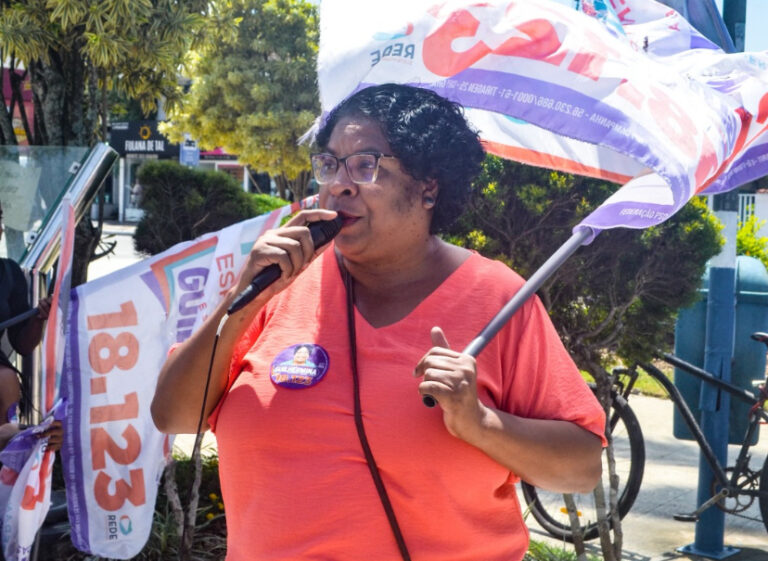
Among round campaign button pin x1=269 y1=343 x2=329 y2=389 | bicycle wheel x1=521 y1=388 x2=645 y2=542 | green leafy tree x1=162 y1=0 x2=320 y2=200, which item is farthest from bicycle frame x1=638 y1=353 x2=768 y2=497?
green leafy tree x1=162 y1=0 x2=320 y2=200

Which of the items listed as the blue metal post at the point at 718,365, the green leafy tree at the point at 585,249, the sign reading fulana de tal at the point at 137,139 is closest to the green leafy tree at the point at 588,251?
the green leafy tree at the point at 585,249

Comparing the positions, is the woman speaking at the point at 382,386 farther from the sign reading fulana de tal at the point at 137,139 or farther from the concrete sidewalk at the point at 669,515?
the sign reading fulana de tal at the point at 137,139

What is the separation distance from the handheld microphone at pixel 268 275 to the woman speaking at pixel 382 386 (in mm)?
19

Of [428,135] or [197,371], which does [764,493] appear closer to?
[428,135]

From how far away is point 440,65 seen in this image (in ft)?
8.73

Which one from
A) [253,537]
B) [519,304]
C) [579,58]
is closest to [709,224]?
[579,58]

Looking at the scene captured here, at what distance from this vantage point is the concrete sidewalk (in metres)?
5.50

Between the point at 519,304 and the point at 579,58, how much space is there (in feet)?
3.10

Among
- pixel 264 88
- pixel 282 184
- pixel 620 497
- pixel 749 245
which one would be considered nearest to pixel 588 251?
pixel 620 497

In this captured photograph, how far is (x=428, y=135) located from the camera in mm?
2221

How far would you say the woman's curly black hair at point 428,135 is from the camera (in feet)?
7.18

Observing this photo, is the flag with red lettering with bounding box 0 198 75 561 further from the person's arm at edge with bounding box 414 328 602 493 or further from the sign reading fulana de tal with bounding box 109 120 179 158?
the sign reading fulana de tal with bounding box 109 120 179 158

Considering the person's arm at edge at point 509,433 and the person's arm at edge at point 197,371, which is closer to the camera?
the person's arm at edge at point 509,433

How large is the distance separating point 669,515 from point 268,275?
4851 mm
